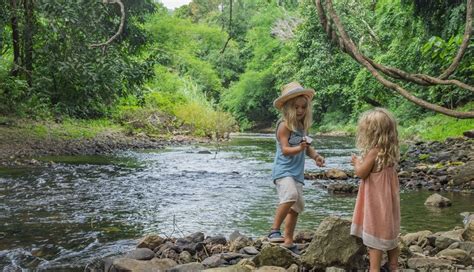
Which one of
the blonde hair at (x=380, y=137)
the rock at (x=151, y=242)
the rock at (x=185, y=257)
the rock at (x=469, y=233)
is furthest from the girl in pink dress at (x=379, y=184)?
the rock at (x=151, y=242)

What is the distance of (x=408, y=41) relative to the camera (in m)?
23.2

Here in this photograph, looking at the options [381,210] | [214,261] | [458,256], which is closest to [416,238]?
[458,256]

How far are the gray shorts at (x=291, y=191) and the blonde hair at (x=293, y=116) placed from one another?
0.47m

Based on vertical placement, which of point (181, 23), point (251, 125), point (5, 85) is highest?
point (181, 23)

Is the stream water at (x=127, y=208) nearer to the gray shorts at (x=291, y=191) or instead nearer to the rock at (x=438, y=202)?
the rock at (x=438, y=202)

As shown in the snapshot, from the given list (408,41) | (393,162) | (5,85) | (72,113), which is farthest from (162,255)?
(408,41)

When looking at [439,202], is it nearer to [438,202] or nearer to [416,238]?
[438,202]

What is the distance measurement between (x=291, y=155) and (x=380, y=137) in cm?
99

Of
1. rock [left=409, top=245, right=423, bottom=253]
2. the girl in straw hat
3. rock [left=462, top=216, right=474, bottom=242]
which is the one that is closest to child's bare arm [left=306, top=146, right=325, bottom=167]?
the girl in straw hat

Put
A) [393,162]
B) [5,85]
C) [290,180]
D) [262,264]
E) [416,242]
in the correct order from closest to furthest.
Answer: [393,162]
[262,264]
[290,180]
[416,242]
[5,85]

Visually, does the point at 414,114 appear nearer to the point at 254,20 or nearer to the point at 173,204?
the point at 173,204

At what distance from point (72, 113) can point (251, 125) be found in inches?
1325

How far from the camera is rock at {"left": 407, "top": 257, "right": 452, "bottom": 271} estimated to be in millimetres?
3826

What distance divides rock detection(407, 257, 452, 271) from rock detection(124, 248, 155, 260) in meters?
2.25
